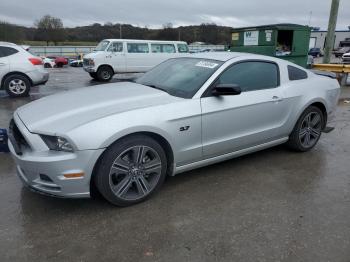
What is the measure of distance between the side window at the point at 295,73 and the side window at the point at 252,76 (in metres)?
0.27

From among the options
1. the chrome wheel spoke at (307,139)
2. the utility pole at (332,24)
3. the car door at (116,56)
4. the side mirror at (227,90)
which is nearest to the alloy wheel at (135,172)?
the side mirror at (227,90)

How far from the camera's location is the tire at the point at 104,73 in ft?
45.9

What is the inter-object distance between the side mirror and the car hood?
476 millimetres

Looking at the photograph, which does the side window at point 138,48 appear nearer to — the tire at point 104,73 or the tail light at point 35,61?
the tire at point 104,73

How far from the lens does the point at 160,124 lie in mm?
3125

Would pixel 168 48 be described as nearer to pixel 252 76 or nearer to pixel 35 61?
pixel 35 61

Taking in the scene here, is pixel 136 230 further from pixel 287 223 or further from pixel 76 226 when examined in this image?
pixel 287 223

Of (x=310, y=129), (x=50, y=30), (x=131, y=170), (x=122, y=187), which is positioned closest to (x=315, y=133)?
(x=310, y=129)

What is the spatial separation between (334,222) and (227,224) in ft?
3.26

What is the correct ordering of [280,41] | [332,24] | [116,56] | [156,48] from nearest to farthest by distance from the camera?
1. [280,41]
2. [332,24]
3. [116,56]
4. [156,48]

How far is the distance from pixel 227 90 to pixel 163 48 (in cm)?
1271

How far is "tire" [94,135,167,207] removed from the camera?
2.91 metres

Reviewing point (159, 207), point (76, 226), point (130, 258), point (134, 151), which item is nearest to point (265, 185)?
point (159, 207)

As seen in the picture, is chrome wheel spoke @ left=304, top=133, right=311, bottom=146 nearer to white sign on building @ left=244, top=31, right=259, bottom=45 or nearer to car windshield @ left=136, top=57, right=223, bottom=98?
car windshield @ left=136, top=57, right=223, bottom=98
